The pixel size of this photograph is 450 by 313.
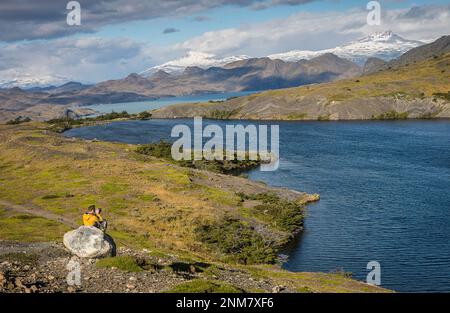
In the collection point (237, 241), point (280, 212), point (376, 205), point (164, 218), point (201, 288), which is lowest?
point (237, 241)

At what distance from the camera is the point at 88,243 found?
119 feet

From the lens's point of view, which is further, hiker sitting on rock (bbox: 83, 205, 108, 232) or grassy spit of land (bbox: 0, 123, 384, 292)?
grassy spit of land (bbox: 0, 123, 384, 292)

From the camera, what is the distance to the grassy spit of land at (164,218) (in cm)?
3972

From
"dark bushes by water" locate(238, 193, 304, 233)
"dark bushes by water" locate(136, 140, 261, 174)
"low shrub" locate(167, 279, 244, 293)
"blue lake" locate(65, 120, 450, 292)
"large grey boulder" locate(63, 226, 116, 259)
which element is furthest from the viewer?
"dark bushes by water" locate(136, 140, 261, 174)

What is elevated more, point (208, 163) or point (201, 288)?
point (201, 288)

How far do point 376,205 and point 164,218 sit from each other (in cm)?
3444

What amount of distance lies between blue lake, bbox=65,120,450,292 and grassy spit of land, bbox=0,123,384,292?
4.82 metres

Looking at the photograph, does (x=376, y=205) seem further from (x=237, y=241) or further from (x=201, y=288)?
(x=201, y=288)

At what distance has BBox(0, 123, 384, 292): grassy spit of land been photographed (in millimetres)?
39719

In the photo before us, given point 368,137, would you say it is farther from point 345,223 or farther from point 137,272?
point 137,272

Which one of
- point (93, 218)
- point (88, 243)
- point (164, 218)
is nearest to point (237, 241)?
point (164, 218)

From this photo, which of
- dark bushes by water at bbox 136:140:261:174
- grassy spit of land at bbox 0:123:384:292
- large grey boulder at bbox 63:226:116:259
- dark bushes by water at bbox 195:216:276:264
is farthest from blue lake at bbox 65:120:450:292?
large grey boulder at bbox 63:226:116:259

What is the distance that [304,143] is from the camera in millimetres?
157750

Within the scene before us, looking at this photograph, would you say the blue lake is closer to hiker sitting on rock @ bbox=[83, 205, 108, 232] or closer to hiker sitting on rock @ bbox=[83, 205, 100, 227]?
hiker sitting on rock @ bbox=[83, 205, 108, 232]
